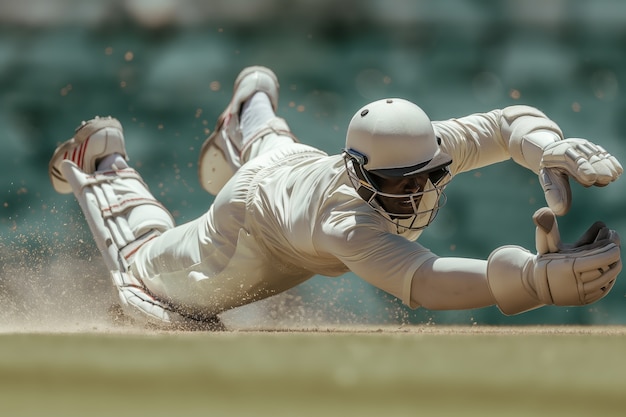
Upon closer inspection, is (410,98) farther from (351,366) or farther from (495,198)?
(351,366)

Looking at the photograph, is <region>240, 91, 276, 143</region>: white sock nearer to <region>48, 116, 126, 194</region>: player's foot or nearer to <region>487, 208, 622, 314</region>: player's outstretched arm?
<region>48, 116, 126, 194</region>: player's foot

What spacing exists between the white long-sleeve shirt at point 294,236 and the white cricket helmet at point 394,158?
0.04m

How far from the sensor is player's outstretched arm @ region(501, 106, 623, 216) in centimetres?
158

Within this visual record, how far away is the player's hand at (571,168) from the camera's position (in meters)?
1.58

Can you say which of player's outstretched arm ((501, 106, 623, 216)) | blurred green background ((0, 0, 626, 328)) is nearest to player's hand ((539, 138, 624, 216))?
player's outstretched arm ((501, 106, 623, 216))

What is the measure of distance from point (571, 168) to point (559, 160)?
35 mm

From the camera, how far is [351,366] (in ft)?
3.86

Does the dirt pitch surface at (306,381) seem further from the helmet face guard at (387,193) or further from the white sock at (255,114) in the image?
the white sock at (255,114)

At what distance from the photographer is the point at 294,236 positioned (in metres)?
1.94

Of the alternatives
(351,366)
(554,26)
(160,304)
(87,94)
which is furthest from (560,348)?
(87,94)

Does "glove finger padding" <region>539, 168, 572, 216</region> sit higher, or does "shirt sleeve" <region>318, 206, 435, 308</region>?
"glove finger padding" <region>539, 168, 572, 216</region>

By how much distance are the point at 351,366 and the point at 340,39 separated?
7.39ft

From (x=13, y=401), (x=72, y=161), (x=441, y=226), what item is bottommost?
(x=441, y=226)

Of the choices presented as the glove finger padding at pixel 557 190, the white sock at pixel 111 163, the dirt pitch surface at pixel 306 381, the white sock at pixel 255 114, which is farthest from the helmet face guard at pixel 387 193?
the white sock at pixel 111 163
